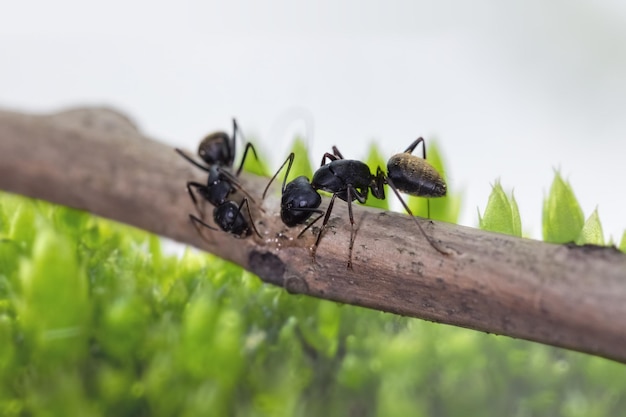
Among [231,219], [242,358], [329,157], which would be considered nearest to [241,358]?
[242,358]

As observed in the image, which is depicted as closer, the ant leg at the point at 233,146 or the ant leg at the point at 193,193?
the ant leg at the point at 193,193

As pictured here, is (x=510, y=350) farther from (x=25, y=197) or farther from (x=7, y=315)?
(x=25, y=197)

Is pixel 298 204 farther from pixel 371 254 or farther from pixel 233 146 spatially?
pixel 233 146

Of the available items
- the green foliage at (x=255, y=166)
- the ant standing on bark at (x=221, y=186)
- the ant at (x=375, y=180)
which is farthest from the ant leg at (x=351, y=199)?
the green foliage at (x=255, y=166)

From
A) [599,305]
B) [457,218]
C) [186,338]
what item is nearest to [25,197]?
[186,338]

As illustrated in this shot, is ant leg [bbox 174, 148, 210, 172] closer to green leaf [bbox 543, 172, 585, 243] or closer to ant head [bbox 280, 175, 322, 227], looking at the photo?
ant head [bbox 280, 175, 322, 227]

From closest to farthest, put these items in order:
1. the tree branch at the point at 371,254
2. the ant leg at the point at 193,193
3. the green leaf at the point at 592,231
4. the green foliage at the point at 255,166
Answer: the tree branch at the point at 371,254
the green leaf at the point at 592,231
the ant leg at the point at 193,193
the green foliage at the point at 255,166

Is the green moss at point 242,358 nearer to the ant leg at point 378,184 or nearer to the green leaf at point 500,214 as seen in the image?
the green leaf at point 500,214
